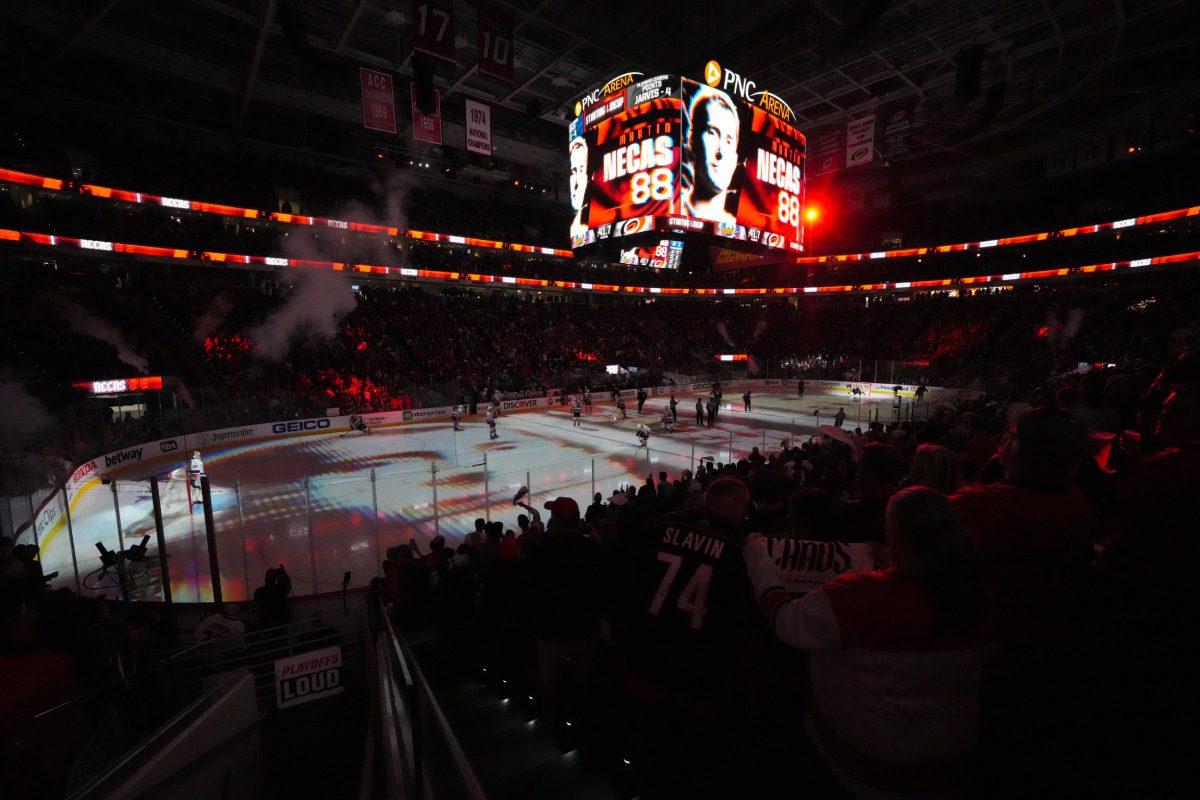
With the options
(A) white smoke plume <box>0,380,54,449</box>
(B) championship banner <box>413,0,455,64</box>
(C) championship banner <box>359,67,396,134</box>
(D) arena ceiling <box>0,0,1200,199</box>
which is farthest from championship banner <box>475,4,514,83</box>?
(A) white smoke plume <box>0,380,54,449</box>

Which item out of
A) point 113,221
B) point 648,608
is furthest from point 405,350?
point 648,608

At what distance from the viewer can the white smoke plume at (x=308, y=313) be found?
28750 millimetres

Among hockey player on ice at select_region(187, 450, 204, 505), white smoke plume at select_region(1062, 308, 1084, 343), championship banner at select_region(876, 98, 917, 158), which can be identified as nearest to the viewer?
Answer: hockey player on ice at select_region(187, 450, 204, 505)

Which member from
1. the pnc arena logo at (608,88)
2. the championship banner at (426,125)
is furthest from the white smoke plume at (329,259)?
the pnc arena logo at (608,88)

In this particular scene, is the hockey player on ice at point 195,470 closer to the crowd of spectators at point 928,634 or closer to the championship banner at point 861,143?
the crowd of spectators at point 928,634

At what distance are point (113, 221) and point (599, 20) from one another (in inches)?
1031

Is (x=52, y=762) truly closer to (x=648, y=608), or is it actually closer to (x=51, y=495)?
(x=648, y=608)

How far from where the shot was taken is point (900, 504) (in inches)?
64.1

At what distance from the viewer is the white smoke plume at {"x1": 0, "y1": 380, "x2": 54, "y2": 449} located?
11903 millimetres

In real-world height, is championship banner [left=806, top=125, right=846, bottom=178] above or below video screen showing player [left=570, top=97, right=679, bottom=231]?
above

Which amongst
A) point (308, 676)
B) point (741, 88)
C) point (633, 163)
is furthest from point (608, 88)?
point (308, 676)

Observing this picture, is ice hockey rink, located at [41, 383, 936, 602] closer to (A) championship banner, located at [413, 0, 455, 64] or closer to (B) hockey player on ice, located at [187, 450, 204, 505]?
(B) hockey player on ice, located at [187, 450, 204, 505]

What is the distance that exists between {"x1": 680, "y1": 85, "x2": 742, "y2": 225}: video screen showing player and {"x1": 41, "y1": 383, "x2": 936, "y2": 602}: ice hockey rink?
7198 mm

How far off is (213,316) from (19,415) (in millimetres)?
14752
